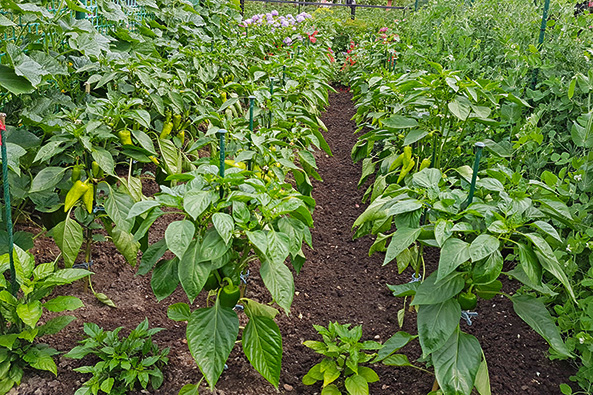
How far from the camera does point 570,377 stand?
6.46ft

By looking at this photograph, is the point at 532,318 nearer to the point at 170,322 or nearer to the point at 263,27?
the point at 170,322

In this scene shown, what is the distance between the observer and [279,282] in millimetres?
1843

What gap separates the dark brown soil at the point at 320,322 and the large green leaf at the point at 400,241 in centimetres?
71

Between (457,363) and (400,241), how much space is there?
0.46 metres

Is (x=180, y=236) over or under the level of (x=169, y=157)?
over

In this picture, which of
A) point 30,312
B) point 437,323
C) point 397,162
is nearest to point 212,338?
point 30,312

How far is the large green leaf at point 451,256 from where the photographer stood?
5.29 feet

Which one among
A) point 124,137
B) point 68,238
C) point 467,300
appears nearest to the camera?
point 467,300

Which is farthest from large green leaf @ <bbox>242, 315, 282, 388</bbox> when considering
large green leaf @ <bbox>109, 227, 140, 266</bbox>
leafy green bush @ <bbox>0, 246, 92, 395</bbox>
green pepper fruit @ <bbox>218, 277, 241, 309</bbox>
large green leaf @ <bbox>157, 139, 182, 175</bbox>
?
large green leaf @ <bbox>157, 139, 182, 175</bbox>

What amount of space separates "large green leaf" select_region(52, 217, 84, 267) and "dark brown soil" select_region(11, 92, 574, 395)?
310 mm

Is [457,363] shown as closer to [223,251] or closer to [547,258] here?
[547,258]

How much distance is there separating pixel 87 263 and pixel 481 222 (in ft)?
6.07

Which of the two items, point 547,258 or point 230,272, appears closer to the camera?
point 547,258

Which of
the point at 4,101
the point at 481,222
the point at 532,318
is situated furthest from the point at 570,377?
the point at 4,101
